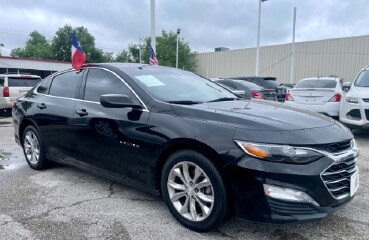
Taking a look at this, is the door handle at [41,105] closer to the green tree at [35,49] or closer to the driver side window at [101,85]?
the driver side window at [101,85]

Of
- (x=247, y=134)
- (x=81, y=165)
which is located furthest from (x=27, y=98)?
(x=247, y=134)

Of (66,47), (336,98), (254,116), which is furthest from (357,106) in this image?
(66,47)

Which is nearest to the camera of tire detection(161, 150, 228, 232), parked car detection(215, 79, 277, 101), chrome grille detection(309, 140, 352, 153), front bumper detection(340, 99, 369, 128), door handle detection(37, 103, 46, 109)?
chrome grille detection(309, 140, 352, 153)

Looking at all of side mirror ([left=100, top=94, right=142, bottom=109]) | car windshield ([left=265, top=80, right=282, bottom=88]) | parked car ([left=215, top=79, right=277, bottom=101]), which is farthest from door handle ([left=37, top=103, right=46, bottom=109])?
car windshield ([left=265, top=80, right=282, bottom=88])

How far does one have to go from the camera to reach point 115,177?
12.0 feet

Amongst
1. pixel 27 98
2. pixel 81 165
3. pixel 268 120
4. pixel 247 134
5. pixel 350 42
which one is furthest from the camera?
pixel 350 42

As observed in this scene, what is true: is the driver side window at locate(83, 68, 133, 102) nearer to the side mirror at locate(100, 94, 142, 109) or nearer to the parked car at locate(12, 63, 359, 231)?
the parked car at locate(12, 63, 359, 231)

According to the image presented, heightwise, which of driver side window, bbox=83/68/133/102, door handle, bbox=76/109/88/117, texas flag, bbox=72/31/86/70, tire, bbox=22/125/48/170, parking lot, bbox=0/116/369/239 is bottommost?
parking lot, bbox=0/116/369/239

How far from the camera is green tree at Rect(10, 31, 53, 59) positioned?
58491 millimetres

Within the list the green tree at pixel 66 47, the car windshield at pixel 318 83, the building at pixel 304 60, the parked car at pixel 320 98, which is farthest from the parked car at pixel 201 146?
the green tree at pixel 66 47

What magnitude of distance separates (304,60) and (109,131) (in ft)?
90.6

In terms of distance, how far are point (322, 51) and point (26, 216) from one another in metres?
27.7

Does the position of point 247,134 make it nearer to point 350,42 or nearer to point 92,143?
point 92,143

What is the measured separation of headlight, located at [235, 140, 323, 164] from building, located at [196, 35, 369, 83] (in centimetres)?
2564
